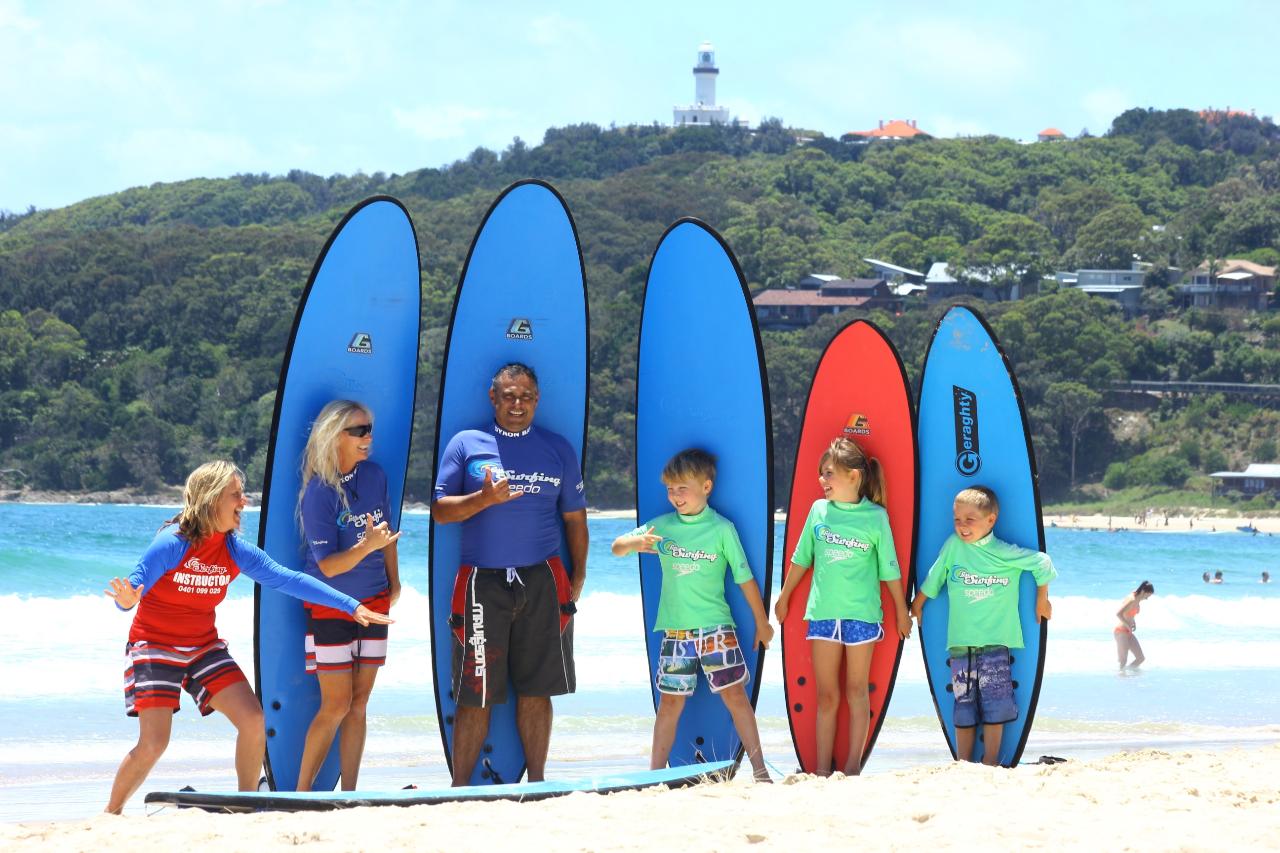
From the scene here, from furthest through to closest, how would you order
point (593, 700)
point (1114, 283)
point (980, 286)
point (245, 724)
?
point (980, 286) < point (1114, 283) < point (593, 700) < point (245, 724)

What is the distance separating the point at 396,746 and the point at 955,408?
121 inches

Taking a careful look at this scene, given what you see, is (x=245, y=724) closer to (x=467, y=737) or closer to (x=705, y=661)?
(x=467, y=737)

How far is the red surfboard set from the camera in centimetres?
491

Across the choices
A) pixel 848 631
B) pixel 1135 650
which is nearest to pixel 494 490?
pixel 848 631

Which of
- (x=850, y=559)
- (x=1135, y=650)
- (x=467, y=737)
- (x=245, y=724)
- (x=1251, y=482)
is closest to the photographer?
(x=245, y=724)

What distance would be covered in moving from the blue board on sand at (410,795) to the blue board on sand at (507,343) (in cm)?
61

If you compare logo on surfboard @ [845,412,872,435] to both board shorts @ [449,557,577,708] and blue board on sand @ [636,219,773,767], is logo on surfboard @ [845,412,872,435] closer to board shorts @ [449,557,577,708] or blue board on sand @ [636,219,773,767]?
blue board on sand @ [636,219,773,767]

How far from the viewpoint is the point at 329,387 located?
4812mm

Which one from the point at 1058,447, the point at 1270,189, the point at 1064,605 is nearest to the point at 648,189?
the point at 1058,447

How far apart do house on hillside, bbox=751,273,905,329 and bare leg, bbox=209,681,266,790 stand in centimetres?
5590

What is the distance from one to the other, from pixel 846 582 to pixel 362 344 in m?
1.72

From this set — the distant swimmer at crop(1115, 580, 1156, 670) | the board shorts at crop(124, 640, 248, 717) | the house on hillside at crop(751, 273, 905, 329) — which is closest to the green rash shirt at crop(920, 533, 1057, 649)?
the board shorts at crop(124, 640, 248, 717)

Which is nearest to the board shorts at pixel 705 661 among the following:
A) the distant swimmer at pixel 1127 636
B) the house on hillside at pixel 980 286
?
the distant swimmer at pixel 1127 636

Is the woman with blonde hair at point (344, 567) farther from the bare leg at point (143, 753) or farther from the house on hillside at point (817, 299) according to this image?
the house on hillside at point (817, 299)
